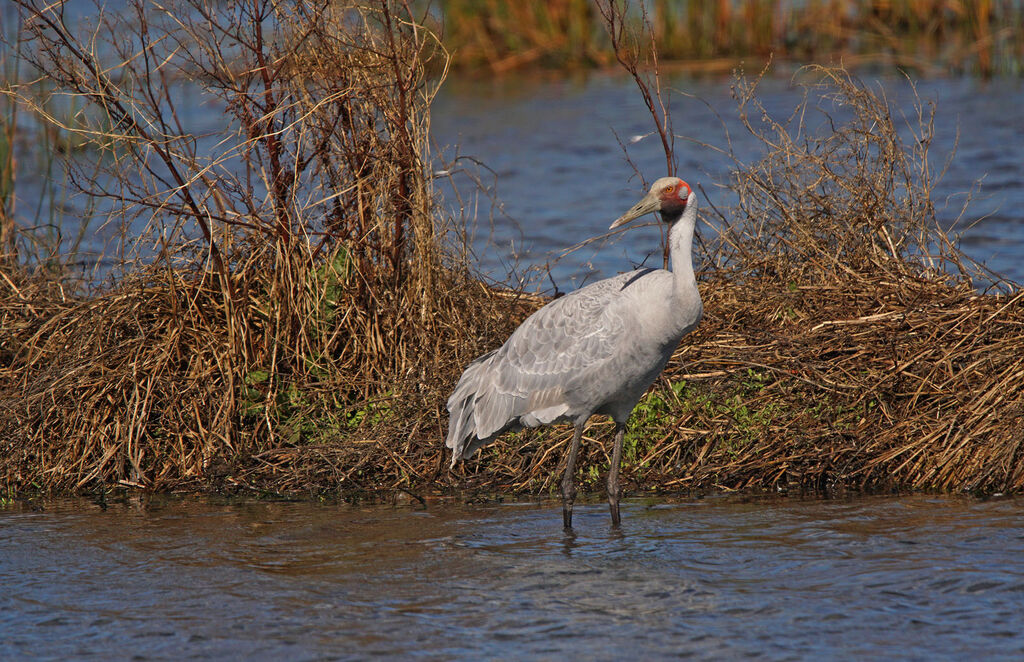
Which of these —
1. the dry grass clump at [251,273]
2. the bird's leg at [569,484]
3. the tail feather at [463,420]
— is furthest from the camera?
the dry grass clump at [251,273]

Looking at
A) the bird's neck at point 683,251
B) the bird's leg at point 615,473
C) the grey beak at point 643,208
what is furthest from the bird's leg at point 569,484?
the grey beak at point 643,208

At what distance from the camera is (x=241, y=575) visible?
17.4 ft

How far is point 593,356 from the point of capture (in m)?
5.91

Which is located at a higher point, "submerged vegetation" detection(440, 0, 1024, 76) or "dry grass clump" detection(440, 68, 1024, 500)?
"submerged vegetation" detection(440, 0, 1024, 76)

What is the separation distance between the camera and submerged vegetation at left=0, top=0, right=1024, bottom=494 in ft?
21.5

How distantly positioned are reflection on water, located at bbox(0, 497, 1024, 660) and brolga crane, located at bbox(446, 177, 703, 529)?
449 millimetres

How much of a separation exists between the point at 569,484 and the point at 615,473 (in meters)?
0.25

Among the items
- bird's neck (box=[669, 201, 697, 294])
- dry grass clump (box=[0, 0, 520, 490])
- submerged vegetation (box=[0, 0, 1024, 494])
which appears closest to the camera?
bird's neck (box=[669, 201, 697, 294])

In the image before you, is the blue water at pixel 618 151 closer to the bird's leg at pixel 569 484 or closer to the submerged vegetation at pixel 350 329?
the submerged vegetation at pixel 350 329

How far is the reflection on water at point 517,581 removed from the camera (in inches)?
178

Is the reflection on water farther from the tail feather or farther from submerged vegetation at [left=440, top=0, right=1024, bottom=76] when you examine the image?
submerged vegetation at [left=440, top=0, right=1024, bottom=76]

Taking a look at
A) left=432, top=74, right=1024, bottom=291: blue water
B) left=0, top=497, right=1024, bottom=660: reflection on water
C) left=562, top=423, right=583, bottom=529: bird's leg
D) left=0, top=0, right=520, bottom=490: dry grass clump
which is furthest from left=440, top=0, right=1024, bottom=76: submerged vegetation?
left=0, top=497, right=1024, bottom=660: reflection on water

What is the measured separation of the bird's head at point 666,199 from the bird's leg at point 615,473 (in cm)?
112

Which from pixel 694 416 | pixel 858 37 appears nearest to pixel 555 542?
pixel 694 416
